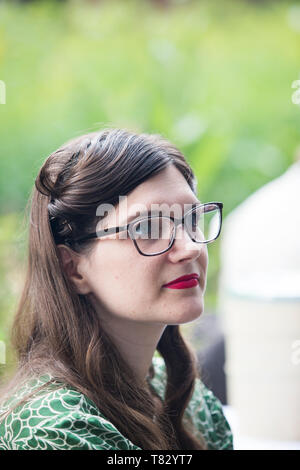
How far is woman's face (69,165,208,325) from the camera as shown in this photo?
2.53 ft

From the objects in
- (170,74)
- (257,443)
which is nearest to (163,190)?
(257,443)

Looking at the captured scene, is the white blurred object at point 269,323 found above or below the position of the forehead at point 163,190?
below

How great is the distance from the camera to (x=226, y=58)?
126 inches

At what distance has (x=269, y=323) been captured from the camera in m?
1.21

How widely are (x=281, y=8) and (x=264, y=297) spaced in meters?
2.42

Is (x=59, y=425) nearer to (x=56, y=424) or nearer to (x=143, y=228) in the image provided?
(x=56, y=424)

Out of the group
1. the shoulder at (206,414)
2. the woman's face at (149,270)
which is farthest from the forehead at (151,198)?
the shoulder at (206,414)

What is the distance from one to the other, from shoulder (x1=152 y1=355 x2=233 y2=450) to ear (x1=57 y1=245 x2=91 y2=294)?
0.83 ft

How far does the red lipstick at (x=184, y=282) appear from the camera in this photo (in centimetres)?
78

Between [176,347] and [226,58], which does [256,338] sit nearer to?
[176,347]

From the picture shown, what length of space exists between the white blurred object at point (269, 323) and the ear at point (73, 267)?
493 millimetres

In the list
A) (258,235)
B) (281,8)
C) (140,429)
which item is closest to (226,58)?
(281,8)

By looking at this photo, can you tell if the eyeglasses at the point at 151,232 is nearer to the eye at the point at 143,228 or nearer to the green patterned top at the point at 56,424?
the eye at the point at 143,228

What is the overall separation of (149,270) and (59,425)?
0.22 meters
